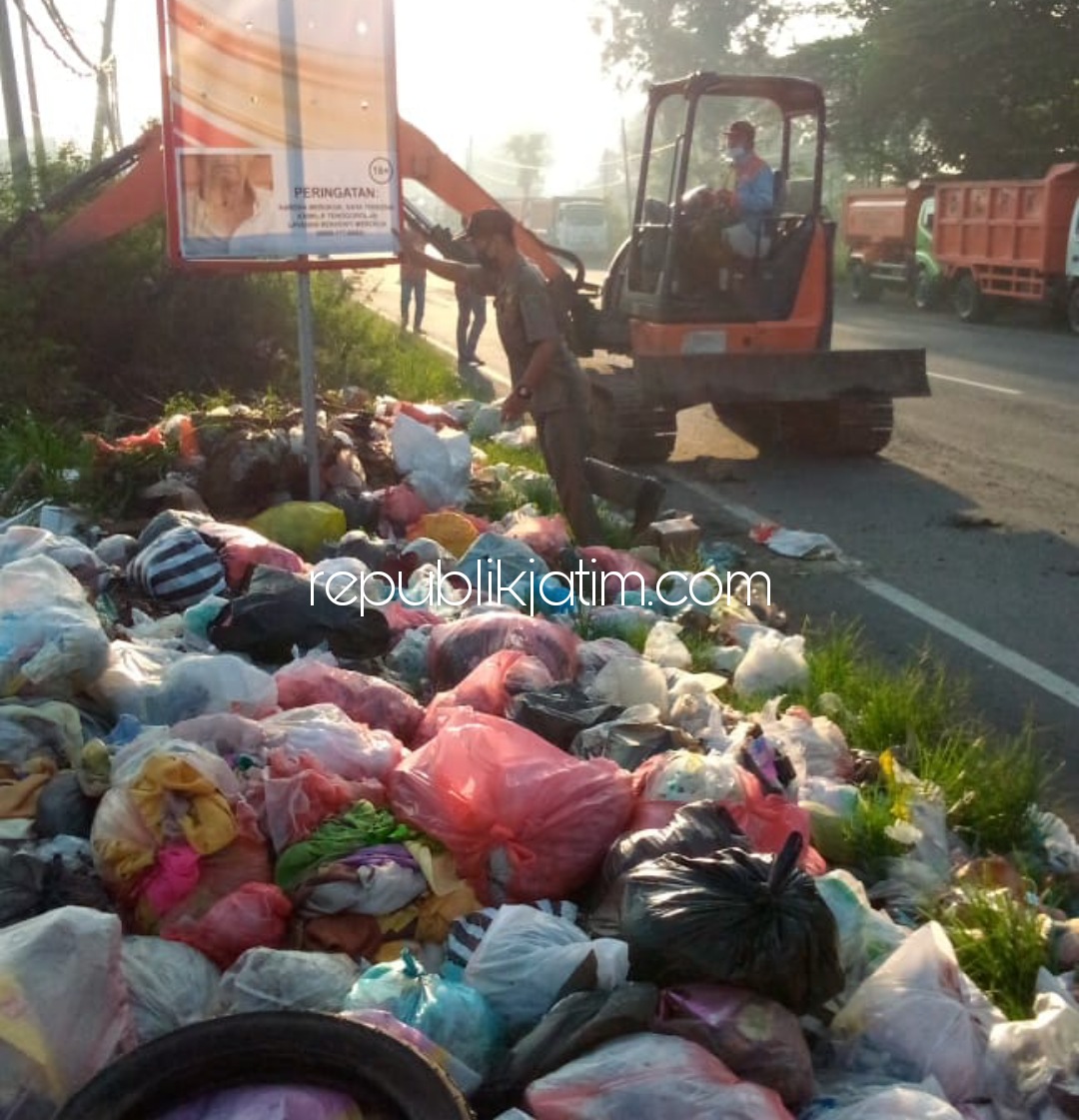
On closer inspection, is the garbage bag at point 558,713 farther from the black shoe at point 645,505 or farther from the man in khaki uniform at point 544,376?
the black shoe at point 645,505

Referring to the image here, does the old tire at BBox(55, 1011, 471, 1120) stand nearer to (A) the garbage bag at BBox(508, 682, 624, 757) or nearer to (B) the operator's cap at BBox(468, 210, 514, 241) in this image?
(A) the garbage bag at BBox(508, 682, 624, 757)

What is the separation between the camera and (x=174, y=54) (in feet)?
22.2

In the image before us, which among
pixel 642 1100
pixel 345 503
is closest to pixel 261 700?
pixel 642 1100

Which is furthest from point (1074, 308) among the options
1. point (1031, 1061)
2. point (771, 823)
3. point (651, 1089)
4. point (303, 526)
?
point (651, 1089)

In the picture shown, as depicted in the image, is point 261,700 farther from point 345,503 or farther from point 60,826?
point 345,503

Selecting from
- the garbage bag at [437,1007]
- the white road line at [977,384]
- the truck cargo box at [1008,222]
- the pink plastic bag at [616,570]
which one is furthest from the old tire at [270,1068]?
the truck cargo box at [1008,222]

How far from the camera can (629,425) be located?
10.1m

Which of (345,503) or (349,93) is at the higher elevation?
(349,93)

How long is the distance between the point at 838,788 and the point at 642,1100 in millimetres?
1769

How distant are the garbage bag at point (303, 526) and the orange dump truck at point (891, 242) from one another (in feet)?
67.2

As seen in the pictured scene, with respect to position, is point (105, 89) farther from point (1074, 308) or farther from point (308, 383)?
point (308, 383)

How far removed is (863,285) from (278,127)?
24532 millimetres

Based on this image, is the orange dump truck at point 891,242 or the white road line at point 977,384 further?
the orange dump truck at point 891,242

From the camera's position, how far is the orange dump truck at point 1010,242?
835 inches
